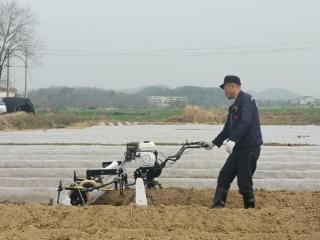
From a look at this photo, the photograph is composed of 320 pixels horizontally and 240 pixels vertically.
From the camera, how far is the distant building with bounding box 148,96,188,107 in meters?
94.4

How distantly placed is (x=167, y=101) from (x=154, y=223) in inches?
3800

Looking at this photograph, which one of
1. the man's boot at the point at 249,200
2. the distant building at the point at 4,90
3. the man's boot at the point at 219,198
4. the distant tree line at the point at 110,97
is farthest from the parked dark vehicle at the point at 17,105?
the distant tree line at the point at 110,97

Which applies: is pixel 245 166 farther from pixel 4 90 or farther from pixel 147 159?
pixel 4 90

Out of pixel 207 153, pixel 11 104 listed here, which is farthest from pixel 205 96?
pixel 207 153

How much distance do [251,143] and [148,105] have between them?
284 ft

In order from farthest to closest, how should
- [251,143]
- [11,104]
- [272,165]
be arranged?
[11,104], [272,165], [251,143]

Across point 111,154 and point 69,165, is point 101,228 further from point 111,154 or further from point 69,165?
point 111,154

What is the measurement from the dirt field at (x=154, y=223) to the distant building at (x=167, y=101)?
284ft

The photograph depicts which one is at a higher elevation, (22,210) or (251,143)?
(251,143)

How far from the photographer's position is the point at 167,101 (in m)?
102

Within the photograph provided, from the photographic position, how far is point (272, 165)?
962cm

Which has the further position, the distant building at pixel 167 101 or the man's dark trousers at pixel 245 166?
the distant building at pixel 167 101

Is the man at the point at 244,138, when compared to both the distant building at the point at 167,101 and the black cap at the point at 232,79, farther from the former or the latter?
the distant building at the point at 167,101

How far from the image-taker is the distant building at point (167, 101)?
9438 centimetres
